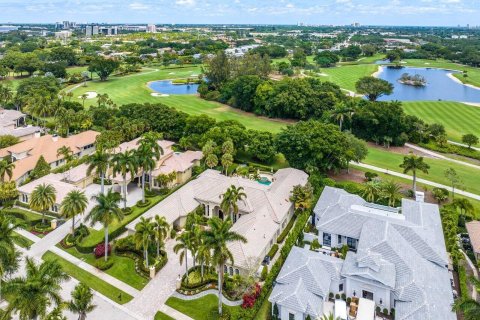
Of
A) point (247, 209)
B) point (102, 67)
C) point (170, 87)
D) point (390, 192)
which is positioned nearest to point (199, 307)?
point (247, 209)

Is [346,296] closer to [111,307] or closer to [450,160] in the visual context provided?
[111,307]

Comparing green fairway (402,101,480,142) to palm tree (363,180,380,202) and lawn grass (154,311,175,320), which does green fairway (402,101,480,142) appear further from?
lawn grass (154,311,175,320)

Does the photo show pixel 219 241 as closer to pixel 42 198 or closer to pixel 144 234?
pixel 144 234

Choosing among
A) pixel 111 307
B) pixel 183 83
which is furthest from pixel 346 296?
pixel 183 83

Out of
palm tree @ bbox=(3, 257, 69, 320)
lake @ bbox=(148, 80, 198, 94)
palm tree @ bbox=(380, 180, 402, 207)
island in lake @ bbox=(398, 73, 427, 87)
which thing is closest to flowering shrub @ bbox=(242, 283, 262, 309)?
palm tree @ bbox=(3, 257, 69, 320)

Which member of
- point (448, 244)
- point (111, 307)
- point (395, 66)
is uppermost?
point (395, 66)
